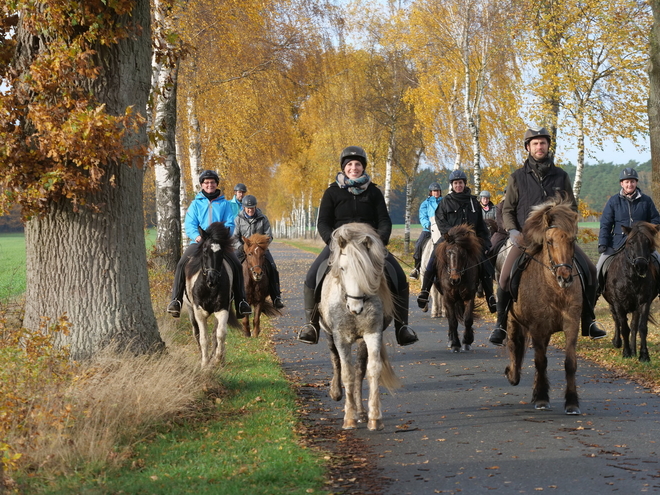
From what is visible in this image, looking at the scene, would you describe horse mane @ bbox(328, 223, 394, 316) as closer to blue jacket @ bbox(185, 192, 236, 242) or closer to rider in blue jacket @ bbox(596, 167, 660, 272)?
blue jacket @ bbox(185, 192, 236, 242)

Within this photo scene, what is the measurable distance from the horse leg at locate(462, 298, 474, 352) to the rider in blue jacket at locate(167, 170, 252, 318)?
11.1ft

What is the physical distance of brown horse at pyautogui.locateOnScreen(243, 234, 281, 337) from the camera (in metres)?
13.8

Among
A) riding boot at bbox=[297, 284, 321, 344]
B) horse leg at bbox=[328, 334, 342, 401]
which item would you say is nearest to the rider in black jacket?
riding boot at bbox=[297, 284, 321, 344]

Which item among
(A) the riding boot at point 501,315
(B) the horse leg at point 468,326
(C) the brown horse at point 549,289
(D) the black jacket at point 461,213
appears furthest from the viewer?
(D) the black jacket at point 461,213

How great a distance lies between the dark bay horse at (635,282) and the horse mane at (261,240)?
5789 millimetres

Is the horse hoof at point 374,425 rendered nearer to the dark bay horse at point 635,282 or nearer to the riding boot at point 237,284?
the riding boot at point 237,284

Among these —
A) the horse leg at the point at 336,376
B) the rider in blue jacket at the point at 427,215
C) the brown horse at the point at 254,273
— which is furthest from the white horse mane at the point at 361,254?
the rider in blue jacket at the point at 427,215

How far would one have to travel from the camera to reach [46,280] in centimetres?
853

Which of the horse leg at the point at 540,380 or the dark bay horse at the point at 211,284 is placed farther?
the dark bay horse at the point at 211,284

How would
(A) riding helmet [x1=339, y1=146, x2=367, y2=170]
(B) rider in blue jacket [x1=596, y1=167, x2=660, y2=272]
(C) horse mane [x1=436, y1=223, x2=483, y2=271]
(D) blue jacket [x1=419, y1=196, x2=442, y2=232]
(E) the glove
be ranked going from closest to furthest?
(A) riding helmet [x1=339, y1=146, x2=367, y2=170] → (E) the glove → (B) rider in blue jacket [x1=596, y1=167, x2=660, y2=272] → (C) horse mane [x1=436, y1=223, x2=483, y2=271] → (D) blue jacket [x1=419, y1=196, x2=442, y2=232]

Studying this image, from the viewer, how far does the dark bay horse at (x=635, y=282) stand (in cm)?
1088

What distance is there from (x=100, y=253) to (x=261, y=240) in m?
5.45

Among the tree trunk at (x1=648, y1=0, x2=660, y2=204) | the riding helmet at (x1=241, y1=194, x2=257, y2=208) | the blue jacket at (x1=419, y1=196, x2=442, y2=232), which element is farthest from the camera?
the blue jacket at (x1=419, y1=196, x2=442, y2=232)

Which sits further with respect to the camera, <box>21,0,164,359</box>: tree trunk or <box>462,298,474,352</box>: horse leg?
<box>462,298,474,352</box>: horse leg
